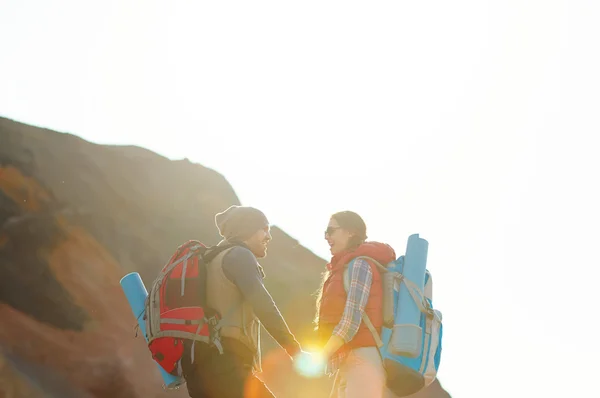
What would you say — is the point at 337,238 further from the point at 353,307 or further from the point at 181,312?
the point at 181,312

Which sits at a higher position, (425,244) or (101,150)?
(101,150)

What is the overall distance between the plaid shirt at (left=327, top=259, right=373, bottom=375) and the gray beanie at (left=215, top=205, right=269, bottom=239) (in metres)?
0.80

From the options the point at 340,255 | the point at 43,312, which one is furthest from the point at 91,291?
the point at 340,255

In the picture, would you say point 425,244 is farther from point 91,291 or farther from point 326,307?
point 91,291

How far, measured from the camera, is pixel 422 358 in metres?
4.48

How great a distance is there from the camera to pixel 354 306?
4.36m

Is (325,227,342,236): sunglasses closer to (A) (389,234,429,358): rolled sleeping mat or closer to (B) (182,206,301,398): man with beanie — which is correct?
(A) (389,234,429,358): rolled sleeping mat

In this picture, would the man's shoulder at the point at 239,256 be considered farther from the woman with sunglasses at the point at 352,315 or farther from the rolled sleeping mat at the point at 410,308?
the rolled sleeping mat at the point at 410,308

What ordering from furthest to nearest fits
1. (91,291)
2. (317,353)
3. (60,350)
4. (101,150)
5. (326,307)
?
1. (101,150)
2. (91,291)
3. (60,350)
4. (326,307)
5. (317,353)

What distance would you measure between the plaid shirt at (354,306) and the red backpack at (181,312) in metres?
0.99

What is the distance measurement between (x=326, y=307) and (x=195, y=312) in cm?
119

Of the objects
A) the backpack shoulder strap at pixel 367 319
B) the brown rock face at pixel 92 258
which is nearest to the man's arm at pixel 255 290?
the backpack shoulder strap at pixel 367 319

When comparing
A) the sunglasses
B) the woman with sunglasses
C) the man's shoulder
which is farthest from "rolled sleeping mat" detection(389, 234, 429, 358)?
the man's shoulder

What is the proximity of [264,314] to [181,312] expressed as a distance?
54cm
